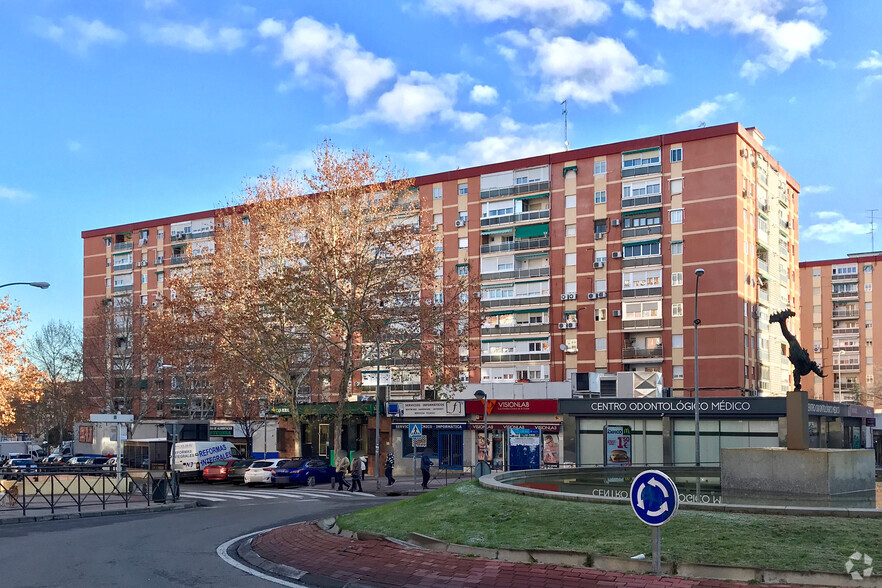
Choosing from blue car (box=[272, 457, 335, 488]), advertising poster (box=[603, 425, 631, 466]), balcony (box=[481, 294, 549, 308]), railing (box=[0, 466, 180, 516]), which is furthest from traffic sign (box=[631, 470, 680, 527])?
balcony (box=[481, 294, 549, 308])

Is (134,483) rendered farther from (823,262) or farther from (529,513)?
(823,262)

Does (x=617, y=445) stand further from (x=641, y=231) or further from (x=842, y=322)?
(x=842, y=322)

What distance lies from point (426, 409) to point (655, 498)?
42813mm

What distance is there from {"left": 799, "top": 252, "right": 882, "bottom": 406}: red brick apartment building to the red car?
72601 mm

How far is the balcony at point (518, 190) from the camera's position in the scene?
209 ft

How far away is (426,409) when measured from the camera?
168ft

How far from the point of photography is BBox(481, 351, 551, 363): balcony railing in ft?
207

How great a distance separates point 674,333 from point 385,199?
965 inches

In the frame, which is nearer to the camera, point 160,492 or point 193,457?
point 160,492

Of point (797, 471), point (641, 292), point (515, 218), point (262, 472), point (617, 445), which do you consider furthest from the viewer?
point (515, 218)

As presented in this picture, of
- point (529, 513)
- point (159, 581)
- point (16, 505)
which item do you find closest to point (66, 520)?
point (16, 505)

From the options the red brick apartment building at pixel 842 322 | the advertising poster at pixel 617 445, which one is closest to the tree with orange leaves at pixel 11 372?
the advertising poster at pixel 617 445

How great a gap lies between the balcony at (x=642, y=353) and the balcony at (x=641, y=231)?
7.77m

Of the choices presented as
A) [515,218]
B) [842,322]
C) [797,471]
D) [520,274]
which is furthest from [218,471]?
[842,322]
